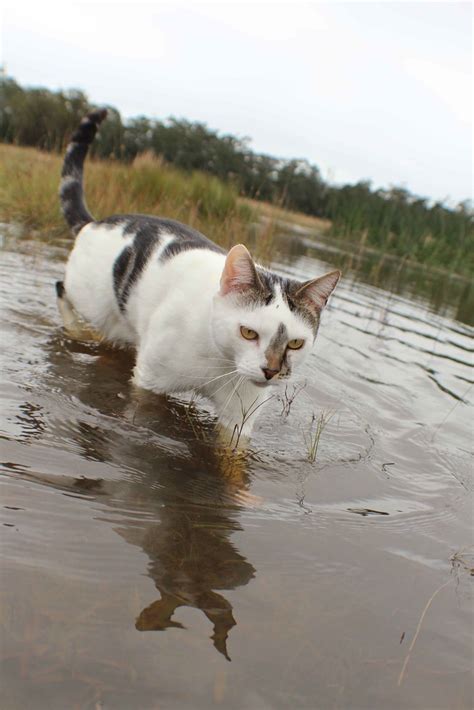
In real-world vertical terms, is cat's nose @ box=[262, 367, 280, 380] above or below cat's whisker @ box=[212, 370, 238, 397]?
above

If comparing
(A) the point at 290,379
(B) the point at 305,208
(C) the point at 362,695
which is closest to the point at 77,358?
(A) the point at 290,379

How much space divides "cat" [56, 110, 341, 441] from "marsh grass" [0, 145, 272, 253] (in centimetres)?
410

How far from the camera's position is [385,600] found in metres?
2.01

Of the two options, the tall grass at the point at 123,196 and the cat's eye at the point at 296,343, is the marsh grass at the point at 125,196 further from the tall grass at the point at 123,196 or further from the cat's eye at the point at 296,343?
the cat's eye at the point at 296,343

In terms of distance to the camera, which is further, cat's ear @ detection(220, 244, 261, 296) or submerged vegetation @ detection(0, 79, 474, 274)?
submerged vegetation @ detection(0, 79, 474, 274)

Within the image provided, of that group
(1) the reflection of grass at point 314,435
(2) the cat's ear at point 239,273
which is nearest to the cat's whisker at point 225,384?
(2) the cat's ear at point 239,273

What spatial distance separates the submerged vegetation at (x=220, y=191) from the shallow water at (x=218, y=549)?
527 centimetres

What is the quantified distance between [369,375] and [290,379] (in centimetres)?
227

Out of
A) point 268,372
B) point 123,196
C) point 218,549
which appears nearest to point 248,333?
point 268,372

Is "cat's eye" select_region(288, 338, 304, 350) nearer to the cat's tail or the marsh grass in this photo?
the cat's tail

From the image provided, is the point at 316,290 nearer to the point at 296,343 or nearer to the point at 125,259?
the point at 296,343

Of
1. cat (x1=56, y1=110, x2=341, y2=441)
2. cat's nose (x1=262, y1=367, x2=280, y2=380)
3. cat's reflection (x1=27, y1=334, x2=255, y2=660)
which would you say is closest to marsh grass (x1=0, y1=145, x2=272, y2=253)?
cat (x1=56, y1=110, x2=341, y2=441)

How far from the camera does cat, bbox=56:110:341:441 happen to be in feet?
8.95

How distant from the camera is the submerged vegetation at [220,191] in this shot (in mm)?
9555
